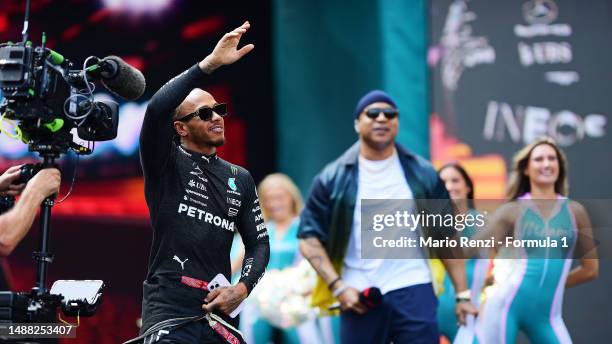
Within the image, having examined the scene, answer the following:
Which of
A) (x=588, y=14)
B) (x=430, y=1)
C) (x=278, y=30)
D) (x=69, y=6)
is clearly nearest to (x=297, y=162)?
(x=278, y=30)

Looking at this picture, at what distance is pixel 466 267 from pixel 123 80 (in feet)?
12.9

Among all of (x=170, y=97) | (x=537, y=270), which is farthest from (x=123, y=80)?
(x=537, y=270)

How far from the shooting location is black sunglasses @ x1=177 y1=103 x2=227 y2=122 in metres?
4.88

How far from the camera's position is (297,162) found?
962 cm

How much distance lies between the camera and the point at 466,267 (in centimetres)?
751

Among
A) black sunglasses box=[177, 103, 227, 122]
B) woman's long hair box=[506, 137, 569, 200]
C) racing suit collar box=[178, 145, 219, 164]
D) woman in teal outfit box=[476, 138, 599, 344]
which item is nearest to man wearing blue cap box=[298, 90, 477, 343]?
woman in teal outfit box=[476, 138, 599, 344]

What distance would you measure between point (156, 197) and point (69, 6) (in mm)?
5141

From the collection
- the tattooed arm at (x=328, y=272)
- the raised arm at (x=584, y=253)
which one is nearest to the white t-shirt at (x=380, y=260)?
the tattooed arm at (x=328, y=272)

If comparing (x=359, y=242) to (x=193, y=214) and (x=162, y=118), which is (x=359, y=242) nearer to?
(x=193, y=214)

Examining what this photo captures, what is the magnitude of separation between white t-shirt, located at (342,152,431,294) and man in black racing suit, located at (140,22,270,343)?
1772 millimetres

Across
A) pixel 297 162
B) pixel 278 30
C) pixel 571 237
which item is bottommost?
pixel 571 237

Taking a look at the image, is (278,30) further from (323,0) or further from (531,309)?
(531,309)

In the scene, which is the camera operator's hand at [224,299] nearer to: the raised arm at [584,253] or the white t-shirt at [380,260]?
the white t-shirt at [380,260]

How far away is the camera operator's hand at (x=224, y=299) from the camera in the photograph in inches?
180
